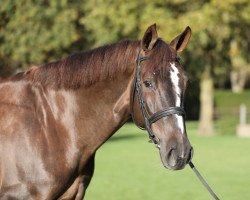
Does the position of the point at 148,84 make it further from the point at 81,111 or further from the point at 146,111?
the point at 81,111

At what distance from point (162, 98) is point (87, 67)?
0.77 m

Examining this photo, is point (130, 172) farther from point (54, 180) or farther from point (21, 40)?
point (21, 40)

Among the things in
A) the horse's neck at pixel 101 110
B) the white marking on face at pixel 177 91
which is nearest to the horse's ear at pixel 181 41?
the white marking on face at pixel 177 91

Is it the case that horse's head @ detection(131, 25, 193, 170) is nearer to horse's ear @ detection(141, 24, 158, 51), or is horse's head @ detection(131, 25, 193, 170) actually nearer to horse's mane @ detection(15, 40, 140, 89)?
horse's ear @ detection(141, 24, 158, 51)

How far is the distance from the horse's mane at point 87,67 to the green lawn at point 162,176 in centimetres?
553

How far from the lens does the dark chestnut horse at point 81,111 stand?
4324 millimetres

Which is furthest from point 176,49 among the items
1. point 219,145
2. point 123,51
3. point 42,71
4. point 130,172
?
point 219,145

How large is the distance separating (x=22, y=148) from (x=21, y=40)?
65.9ft

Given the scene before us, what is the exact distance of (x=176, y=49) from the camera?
4.63m

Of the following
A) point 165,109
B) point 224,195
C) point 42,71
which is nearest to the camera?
point 165,109

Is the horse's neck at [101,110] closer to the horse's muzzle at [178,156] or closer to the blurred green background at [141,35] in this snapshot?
the horse's muzzle at [178,156]

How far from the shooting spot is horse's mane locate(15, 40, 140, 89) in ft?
15.3

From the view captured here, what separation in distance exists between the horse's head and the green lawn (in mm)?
5858

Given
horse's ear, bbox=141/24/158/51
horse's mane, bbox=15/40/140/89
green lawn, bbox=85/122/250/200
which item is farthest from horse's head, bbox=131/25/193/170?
green lawn, bbox=85/122/250/200
